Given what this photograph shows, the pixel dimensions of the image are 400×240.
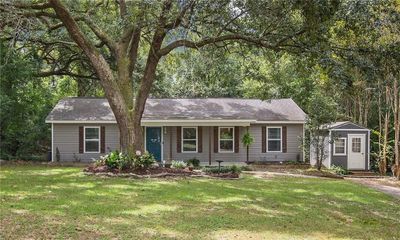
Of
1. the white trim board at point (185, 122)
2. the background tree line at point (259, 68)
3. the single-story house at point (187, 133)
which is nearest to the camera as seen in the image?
the background tree line at point (259, 68)

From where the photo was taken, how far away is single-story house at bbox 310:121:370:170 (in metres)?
22.0

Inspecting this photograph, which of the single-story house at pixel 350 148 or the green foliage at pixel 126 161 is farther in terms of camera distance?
the single-story house at pixel 350 148

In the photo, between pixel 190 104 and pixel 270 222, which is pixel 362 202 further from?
pixel 190 104

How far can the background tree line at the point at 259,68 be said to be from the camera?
11039 mm

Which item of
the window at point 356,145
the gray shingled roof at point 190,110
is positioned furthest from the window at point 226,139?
the window at point 356,145

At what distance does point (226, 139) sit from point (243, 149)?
1.05 meters

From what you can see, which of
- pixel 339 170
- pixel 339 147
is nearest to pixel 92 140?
pixel 339 170

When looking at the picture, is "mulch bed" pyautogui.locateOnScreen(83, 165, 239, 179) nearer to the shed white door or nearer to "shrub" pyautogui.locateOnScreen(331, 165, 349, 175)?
"shrub" pyautogui.locateOnScreen(331, 165, 349, 175)

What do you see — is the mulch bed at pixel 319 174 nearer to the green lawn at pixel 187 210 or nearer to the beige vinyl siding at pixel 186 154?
the beige vinyl siding at pixel 186 154

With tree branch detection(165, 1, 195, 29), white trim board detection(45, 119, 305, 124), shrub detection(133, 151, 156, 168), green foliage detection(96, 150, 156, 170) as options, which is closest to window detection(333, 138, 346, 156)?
white trim board detection(45, 119, 305, 124)

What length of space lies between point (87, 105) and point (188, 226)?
17.7m

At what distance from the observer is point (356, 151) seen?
874 inches

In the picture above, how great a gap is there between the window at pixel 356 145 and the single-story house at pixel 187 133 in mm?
2615

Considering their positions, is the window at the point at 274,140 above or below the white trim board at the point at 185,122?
below
